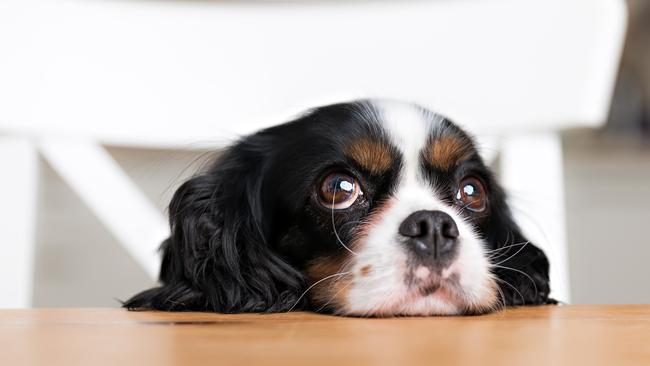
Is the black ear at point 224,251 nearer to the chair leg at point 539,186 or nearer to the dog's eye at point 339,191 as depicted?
the dog's eye at point 339,191

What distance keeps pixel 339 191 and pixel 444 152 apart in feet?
0.49

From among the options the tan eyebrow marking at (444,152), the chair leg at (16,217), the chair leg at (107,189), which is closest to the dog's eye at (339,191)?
the tan eyebrow marking at (444,152)

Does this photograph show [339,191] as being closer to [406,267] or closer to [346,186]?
[346,186]

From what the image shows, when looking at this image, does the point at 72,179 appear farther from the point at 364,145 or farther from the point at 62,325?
the point at 62,325

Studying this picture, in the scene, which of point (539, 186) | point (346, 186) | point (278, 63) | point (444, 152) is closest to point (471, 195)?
point (444, 152)

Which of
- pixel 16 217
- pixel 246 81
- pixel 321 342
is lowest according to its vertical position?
pixel 321 342

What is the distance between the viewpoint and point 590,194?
3.18 meters

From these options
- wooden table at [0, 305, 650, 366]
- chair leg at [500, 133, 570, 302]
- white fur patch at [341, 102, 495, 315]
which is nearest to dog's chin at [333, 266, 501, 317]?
white fur patch at [341, 102, 495, 315]

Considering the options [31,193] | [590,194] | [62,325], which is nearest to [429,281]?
[62,325]

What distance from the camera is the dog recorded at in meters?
0.85

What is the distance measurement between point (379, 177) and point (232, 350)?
57 centimetres

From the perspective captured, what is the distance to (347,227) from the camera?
932 millimetres

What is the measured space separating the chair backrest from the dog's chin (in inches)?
18.7

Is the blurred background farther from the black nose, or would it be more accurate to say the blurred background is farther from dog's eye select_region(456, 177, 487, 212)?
the black nose
